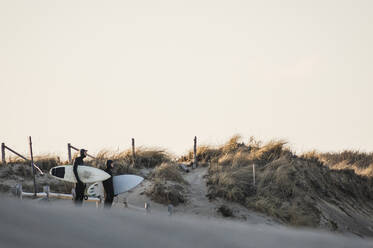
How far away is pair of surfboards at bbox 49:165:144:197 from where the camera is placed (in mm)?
13008

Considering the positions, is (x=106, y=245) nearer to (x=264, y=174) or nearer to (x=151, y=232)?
(x=151, y=232)

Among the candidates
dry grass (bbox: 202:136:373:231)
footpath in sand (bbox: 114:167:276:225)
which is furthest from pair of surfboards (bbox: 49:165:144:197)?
dry grass (bbox: 202:136:373:231)

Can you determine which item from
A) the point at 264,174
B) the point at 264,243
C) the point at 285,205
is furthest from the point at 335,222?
the point at 264,243

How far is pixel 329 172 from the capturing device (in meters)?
21.0

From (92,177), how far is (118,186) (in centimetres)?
163

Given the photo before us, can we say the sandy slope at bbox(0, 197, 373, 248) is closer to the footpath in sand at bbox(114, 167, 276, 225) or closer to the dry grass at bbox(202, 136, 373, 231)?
the footpath in sand at bbox(114, 167, 276, 225)

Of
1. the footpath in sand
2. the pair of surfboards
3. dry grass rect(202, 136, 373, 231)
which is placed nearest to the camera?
the pair of surfboards

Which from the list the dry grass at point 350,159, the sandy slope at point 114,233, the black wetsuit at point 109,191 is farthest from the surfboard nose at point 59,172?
the dry grass at point 350,159

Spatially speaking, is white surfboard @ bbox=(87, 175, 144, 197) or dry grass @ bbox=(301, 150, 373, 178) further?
dry grass @ bbox=(301, 150, 373, 178)

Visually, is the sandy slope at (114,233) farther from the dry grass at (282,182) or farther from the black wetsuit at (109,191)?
the dry grass at (282,182)

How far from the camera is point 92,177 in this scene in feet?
43.4

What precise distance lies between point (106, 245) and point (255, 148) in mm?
20334

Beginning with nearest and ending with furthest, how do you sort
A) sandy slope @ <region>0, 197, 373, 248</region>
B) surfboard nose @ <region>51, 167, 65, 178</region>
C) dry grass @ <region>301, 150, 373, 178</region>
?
sandy slope @ <region>0, 197, 373, 248</region>, surfboard nose @ <region>51, 167, 65, 178</region>, dry grass @ <region>301, 150, 373, 178</region>

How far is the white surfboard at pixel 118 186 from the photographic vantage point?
14281mm
